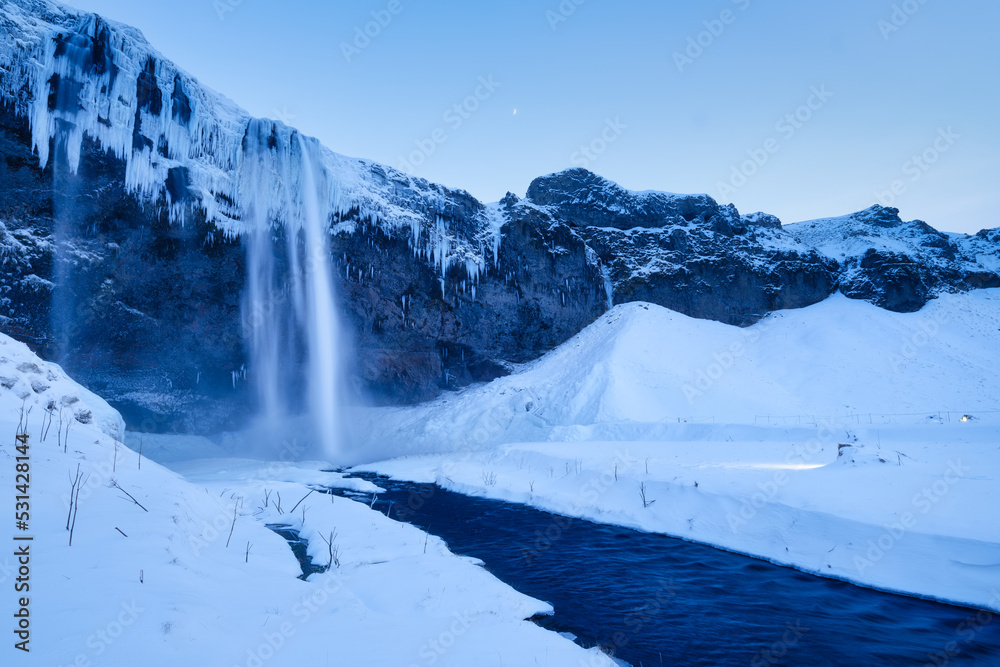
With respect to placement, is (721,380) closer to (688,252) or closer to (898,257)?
(688,252)

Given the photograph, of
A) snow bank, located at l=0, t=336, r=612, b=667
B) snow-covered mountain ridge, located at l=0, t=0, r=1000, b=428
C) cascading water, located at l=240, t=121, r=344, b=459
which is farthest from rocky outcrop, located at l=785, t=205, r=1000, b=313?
snow bank, located at l=0, t=336, r=612, b=667

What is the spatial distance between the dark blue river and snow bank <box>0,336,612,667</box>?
101 cm

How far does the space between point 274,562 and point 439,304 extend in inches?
1092

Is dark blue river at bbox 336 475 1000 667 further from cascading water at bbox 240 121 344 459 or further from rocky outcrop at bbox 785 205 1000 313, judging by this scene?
rocky outcrop at bbox 785 205 1000 313

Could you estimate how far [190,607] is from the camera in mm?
3908

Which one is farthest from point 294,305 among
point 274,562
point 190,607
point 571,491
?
point 190,607

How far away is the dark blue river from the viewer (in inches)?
226

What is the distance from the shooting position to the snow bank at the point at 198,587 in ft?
10.9

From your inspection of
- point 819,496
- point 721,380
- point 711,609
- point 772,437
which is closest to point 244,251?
point 711,609

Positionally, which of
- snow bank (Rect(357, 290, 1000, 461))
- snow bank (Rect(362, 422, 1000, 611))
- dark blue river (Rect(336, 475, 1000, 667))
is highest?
snow bank (Rect(357, 290, 1000, 461))

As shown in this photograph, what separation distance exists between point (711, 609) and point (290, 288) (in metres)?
28.7

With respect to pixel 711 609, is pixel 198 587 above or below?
above

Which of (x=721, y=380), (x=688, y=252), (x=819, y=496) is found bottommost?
(x=819, y=496)

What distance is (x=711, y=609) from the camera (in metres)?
7.02
